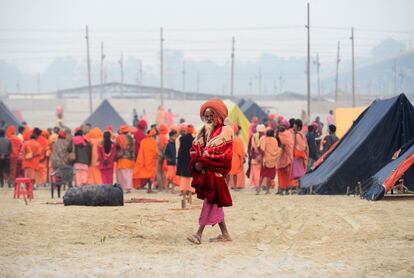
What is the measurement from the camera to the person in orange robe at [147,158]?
2019 cm

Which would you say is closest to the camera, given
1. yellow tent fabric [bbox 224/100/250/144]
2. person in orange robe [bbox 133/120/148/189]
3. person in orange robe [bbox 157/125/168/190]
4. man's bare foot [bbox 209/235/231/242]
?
man's bare foot [bbox 209/235/231/242]

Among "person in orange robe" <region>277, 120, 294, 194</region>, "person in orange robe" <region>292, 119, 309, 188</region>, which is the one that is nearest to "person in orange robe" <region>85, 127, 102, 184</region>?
"person in orange robe" <region>277, 120, 294, 194</region>

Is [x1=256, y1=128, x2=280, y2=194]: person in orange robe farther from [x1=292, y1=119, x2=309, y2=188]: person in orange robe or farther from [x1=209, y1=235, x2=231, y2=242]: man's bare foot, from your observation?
[x1=209, y1=235, x2=231, y2=242]: man's bare foot

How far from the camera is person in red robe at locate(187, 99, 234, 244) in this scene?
9.78 m

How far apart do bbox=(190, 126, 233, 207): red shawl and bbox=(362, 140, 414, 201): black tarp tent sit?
4.46 metres

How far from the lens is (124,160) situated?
2053cm

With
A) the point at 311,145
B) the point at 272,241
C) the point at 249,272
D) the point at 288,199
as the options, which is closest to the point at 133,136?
the point at 311,145

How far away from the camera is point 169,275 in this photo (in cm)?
777

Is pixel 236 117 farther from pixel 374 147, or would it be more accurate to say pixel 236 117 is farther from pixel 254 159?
pixel 374 147

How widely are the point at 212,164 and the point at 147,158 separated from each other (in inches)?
416

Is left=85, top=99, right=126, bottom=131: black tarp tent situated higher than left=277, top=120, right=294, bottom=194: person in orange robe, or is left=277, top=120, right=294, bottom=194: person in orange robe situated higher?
left=85, top=99, right=126, bottom=131: black tarp tent

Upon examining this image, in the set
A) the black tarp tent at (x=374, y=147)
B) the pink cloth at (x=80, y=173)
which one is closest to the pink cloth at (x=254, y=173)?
the pink cloth at (x=80, y=173)

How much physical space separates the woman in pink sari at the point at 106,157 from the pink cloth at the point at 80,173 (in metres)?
0.37

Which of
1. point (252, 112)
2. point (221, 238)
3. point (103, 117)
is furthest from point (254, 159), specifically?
point (103, 117)
